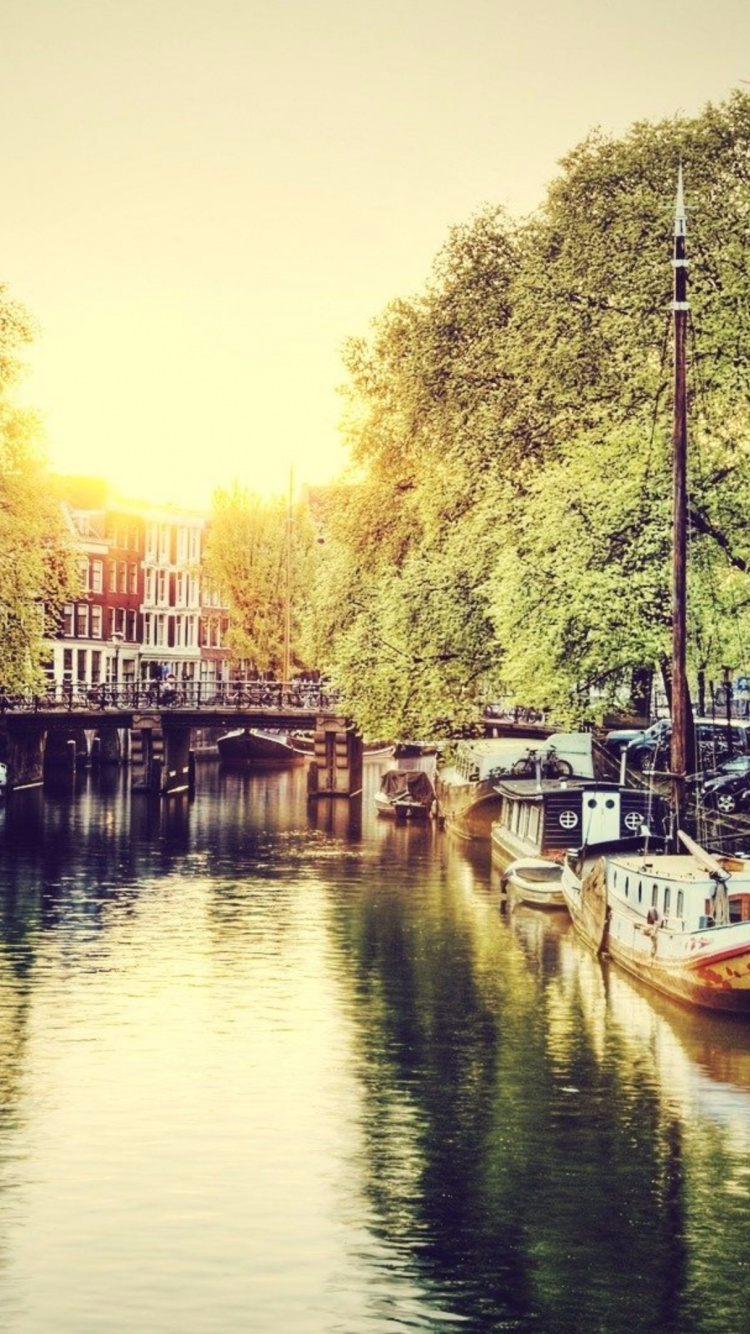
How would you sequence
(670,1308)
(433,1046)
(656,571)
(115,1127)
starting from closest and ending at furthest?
(670,1308)
(115,1127)
(433,1046)
(656,571)

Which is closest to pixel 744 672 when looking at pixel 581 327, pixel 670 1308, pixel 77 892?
pixel 581 327

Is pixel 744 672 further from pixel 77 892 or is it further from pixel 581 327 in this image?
pixel 77 892

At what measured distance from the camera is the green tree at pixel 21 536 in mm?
71125

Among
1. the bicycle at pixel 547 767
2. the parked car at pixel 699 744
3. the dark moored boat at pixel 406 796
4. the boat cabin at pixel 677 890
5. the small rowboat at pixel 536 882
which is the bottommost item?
the small rowboat at pixel 536 882

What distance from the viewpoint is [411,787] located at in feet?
317

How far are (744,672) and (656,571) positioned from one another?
3.99m

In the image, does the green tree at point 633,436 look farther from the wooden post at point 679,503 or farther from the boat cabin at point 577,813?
the wooden post at point 679,503

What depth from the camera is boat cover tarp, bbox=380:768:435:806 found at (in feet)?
317

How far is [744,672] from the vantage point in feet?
182

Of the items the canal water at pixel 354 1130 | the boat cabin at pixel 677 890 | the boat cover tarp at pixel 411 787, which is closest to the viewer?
the canal water at pixel 354 1130

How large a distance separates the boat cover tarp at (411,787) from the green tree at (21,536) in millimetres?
24853

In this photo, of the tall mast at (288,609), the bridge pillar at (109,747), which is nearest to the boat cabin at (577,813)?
the bridge pillar at (109,747)

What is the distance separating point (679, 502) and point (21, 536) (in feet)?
106

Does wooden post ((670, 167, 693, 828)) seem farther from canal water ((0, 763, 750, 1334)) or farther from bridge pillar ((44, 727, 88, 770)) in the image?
bridge pillar ((44, 727, 88, 770))
